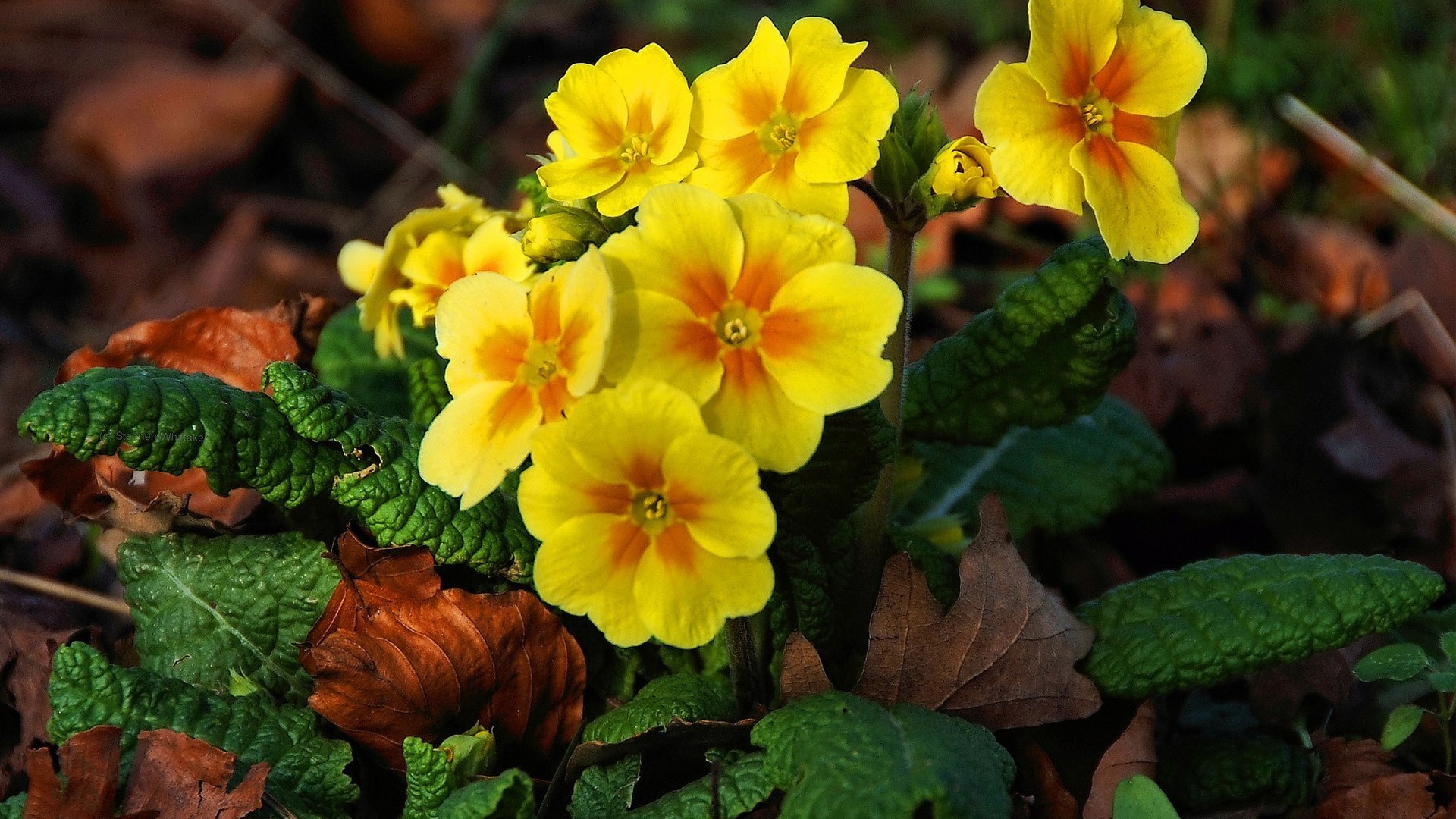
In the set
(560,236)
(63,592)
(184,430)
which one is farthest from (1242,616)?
(63,592)

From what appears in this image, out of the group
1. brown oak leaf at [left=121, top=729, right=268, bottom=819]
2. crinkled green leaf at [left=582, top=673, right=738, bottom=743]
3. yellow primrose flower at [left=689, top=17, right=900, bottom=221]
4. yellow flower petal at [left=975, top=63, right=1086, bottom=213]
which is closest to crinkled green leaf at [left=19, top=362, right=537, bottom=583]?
crinkled green leaf at [left=582, top=673, right=738, bottom=743]

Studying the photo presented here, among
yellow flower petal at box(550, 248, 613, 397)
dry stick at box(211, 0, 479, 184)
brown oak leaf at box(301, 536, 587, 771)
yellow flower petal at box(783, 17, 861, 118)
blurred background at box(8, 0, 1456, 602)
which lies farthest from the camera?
dry stick at box(211, 0, 479, 184)

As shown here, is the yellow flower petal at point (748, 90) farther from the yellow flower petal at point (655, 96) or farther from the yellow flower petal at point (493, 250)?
the yellow flower petal at point (493, 250)

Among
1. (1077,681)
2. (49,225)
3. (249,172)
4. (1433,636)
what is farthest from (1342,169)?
(49,225)

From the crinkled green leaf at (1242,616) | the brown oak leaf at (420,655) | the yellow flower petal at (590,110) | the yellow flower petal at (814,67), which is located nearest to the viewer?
the yellow flower petal at (814,67)

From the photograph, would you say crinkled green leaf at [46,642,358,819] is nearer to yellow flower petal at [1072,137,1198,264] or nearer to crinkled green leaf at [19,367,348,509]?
crinkled green leaf at [19,367,348,509]

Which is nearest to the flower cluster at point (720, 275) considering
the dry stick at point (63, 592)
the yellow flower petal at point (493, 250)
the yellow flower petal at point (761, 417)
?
the yellow flower petal at point (761, 417)

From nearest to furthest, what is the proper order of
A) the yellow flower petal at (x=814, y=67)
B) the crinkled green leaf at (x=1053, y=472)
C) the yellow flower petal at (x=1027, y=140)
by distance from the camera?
the yellow flower petal at (x=1027, y=140)
the yellow flower petal at (x=814, y=67)
the crinkled green leaf at (x=1053, y=472)
